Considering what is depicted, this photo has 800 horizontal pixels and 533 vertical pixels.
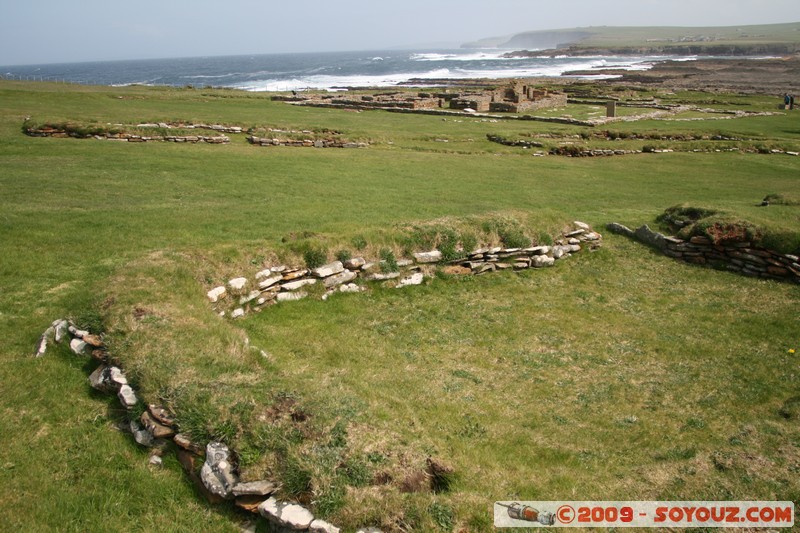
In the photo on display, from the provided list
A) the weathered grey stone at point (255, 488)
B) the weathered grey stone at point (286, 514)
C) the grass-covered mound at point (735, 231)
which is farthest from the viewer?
the grass-covered mound at point (735, 231)

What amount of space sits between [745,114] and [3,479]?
55620 millimetres

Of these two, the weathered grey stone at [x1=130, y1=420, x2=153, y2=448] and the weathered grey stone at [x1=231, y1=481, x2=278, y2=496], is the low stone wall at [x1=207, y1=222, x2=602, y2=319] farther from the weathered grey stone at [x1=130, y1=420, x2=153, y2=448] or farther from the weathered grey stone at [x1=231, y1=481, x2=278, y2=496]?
the weathered grey stone at [x1=231, y1=481, x2=278, y2=496]

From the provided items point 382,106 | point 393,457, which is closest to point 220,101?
point 382,106

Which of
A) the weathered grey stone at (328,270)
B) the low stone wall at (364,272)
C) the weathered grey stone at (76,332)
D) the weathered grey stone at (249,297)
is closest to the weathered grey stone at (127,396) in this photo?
the weathered grey stone at (76,332)

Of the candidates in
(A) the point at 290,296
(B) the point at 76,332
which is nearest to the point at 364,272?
(A) the point at 290,296

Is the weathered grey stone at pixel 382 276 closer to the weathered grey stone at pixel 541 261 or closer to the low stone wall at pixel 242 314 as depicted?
the low stone wall at pixel 242 314

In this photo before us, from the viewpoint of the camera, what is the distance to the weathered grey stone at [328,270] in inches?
442

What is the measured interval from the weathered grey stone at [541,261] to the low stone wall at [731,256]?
3568 millimetres

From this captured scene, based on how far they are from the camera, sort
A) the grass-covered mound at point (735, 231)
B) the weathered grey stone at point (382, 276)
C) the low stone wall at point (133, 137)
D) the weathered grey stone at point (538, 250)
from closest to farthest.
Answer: the weathered grey stone at point (382, 276)
the grass-covered mound at point (735, 231)
the weathered grey stone at point (538, 250)
the low stone wall at point (133, 137)

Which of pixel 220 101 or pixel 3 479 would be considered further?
pixel 220 101

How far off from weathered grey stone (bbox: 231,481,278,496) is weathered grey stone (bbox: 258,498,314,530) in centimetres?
10

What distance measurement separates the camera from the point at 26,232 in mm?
12555

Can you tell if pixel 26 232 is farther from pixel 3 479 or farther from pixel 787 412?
pixel 787 412

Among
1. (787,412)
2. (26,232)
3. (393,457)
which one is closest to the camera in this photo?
(393,457)
